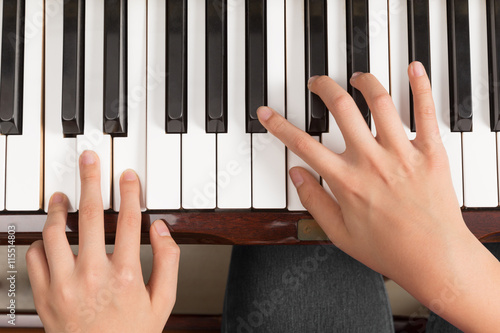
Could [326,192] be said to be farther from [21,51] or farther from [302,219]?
[21,51]

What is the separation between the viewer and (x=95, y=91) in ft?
2.05

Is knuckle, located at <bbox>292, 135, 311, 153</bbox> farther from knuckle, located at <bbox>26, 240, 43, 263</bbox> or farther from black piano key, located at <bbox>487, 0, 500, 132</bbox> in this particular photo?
knuckle, located at <bbox>26, 240, 43, 263</bbox>

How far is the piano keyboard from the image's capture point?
24.5 inches

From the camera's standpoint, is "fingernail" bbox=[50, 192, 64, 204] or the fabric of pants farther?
the fabric of pants

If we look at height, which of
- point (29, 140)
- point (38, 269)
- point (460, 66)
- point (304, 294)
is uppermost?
point (460, 66)

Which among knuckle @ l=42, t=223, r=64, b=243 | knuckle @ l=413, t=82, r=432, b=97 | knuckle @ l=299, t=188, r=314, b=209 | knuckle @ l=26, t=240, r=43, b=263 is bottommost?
knuckle @ l=26, t=240, r=43, b=263

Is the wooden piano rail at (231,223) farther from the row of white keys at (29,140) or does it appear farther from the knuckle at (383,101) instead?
the knuckle at (383,101)

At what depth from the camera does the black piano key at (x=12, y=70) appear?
619 millimetres

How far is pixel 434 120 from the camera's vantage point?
593 millimetres

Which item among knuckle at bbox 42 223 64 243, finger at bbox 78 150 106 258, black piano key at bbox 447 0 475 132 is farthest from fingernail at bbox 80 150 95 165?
black piano key at bbox 447 0 475 132

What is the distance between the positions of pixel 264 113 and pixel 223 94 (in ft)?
0.24

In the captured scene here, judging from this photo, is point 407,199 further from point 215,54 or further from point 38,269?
point 38,269

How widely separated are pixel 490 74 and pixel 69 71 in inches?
26.4

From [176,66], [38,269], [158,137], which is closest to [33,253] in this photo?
[38,269]
